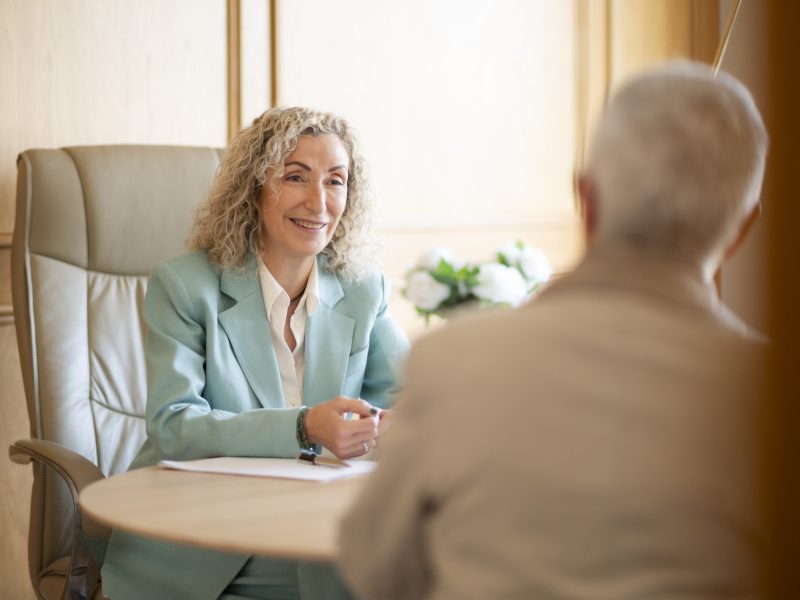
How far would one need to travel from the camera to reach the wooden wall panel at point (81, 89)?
2.71 metres

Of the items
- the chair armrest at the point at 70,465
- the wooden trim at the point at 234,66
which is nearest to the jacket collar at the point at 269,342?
the chair armrest at the point at 70,465

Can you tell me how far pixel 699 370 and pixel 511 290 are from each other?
6.47 ft

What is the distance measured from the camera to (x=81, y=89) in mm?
2844

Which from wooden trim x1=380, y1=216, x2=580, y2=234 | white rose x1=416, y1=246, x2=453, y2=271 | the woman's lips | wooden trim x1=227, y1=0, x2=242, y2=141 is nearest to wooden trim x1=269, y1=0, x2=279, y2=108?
wooden trim x1=227, y1=0, x2=242, y2=141

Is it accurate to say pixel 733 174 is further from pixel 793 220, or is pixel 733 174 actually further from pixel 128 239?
pixel 128 239

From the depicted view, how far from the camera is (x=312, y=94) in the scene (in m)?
3.44

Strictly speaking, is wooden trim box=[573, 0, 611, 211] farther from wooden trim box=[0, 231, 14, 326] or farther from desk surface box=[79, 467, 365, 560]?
desk surface box=[79, 467, 365, 560]

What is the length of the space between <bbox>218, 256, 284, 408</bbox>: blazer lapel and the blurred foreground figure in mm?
1124

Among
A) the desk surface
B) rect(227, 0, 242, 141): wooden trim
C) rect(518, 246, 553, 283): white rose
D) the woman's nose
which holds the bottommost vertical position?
the desk surface

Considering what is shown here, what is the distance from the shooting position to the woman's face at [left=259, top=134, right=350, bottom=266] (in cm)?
226

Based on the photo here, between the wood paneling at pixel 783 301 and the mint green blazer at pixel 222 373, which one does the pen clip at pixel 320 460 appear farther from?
the wood paneling at pixel 783 301

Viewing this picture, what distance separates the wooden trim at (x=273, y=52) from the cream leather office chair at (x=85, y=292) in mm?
774

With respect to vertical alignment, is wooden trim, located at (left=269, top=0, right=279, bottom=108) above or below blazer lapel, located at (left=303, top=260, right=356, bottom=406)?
above

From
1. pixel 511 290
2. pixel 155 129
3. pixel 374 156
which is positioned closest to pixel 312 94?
pixel 374 156
